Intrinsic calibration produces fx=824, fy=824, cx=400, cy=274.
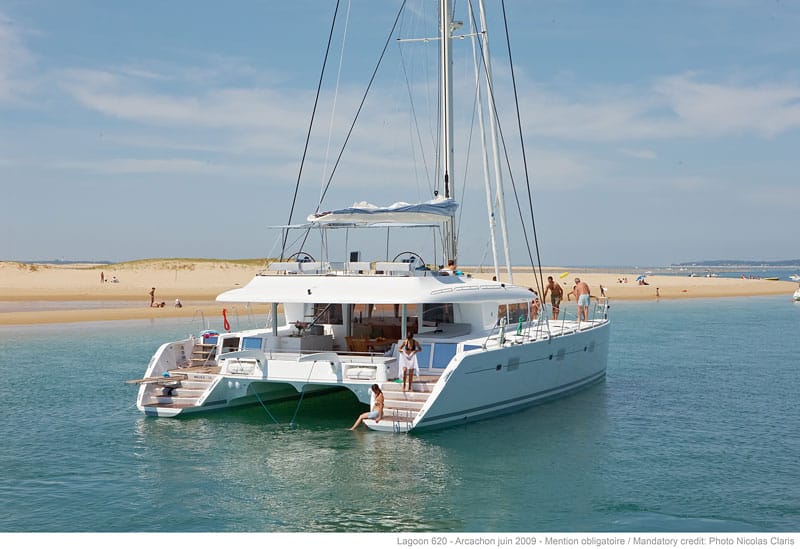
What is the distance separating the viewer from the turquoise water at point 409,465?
10.6m

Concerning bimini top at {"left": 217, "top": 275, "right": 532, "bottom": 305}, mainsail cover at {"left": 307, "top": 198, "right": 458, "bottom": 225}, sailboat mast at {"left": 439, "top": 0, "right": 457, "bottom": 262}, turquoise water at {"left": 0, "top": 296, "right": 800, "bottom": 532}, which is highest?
sailboat mast at {"left": 439, "top": 0, "right": 457, "bottom": 262}

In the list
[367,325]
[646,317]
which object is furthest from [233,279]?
[367,325]

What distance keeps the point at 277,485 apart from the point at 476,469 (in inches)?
123

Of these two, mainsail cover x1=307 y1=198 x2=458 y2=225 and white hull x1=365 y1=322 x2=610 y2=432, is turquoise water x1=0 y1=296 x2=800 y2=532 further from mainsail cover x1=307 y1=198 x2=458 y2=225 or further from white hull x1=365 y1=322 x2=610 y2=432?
mainsail cover x1=307 y1=198 x2=458 y2=225

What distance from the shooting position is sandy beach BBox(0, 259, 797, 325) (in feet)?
152

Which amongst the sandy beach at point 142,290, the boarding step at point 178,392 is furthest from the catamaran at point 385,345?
the sandy beach at point 142,290

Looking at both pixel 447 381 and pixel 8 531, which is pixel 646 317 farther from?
pixel 8 531

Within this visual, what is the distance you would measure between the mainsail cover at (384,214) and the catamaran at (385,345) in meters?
0.03

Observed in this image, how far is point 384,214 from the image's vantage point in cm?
1789

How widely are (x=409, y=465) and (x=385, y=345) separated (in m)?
4.70

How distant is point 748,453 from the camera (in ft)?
46.3

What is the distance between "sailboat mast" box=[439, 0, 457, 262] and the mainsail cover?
1.65 metres

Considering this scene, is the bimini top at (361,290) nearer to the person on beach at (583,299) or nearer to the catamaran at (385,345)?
the catamaran at (385,345)

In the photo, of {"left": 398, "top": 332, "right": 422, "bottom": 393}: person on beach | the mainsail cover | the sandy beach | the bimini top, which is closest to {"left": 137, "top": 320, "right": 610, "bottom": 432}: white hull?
{"left": 398, "top": 332, "right": 422, "bottom": 393}: person on beach
